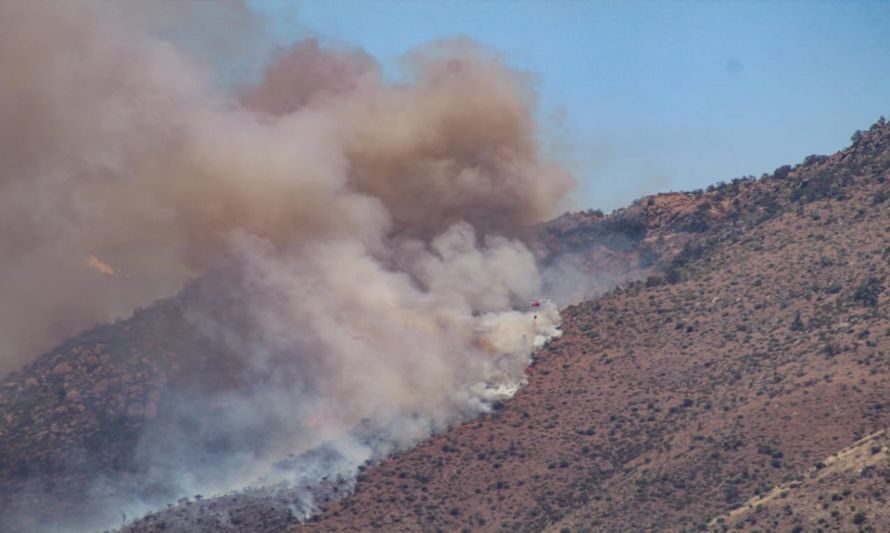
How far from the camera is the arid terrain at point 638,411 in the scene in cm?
10525

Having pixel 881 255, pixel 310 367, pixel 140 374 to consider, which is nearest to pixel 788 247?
pixel 881 255

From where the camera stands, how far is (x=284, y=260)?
12862cm

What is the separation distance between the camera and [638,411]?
387 feet

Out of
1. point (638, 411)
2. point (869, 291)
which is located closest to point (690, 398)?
point (638, 411)

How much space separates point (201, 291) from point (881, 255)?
4850 centimetres

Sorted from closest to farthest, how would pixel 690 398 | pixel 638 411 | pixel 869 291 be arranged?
pixel 690 398, pixel 638 411, pixel 869 291

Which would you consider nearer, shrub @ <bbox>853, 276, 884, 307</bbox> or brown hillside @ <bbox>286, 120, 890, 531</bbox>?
brown hillside @ <bbox>286, 120, 890, 531</bbox>

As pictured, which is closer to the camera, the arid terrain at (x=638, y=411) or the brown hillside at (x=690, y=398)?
the arid terrain at (x=638, y=411)

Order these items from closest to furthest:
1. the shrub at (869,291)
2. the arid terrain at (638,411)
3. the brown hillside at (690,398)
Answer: the arid terrain at (638,411), the brown hillside at (690,398), the shrub at (869,291)

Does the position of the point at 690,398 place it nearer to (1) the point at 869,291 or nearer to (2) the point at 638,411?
(2) the point at 638,411

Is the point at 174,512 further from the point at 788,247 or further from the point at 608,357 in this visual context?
the point at 788,247

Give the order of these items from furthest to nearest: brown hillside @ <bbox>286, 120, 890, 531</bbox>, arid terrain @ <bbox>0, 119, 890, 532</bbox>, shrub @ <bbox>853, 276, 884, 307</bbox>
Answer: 1. shrub @ <bbox>853, 276, 884, 307</bbox>
2. brown hillside @ <bbox>286, 120, 890, 531</bbox>
3. arid terrain @ <bbox>0, 119, 890, 532</bbox>

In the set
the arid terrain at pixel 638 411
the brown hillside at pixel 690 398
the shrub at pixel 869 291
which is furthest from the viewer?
the shrub at pixel 869 291

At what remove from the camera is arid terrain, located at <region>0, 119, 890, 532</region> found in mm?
105250
